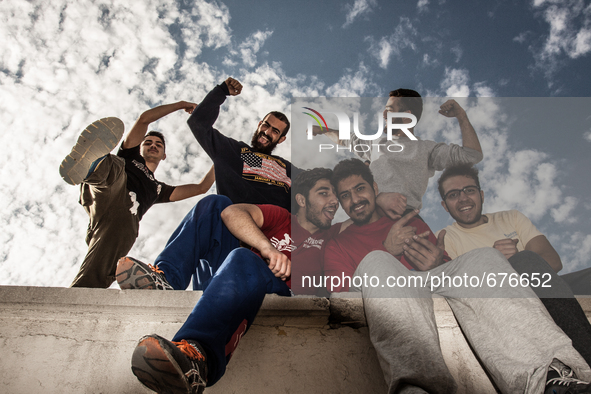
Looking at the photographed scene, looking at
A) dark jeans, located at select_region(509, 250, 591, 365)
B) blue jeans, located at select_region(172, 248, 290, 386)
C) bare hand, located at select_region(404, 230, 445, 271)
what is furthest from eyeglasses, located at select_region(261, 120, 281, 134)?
dark jeans, located at select_region(509, 250, 591, 365)

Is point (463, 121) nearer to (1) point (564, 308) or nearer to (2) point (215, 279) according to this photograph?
(1) point (564, 308)

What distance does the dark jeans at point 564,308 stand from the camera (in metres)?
0.99

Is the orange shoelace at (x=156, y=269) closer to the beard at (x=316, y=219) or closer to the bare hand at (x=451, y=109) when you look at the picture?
the beard at (x=316, y=219)

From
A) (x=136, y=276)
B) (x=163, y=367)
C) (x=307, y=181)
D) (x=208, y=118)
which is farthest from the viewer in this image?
(x=208, y=118)

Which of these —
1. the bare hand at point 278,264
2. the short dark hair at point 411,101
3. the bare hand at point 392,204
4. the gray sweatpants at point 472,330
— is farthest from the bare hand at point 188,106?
the gray sweatpants at point 472,330

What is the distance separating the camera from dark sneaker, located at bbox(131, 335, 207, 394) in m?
0.75

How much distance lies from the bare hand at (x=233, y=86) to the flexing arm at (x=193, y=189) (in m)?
0.84

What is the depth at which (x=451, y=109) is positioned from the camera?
86.6 inches

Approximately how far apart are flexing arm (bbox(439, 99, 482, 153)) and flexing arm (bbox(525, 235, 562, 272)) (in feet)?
2.08

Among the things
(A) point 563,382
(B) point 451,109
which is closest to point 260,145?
(B) point 451,109

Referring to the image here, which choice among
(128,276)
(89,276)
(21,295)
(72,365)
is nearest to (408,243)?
(128,276)

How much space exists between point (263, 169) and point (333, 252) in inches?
37.3

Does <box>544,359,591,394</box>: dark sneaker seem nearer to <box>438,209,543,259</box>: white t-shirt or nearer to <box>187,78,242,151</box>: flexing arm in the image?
<box>438,209,543,259</box>: white t-shirt

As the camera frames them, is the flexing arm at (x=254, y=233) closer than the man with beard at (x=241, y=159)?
Yes
